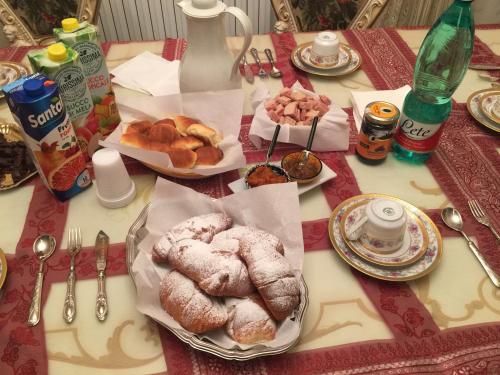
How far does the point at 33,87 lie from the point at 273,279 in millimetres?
492

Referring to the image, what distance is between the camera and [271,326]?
22.9 inches

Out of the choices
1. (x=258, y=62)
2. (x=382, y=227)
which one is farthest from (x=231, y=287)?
(x=258, y=62)

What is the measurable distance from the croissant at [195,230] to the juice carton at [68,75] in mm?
332

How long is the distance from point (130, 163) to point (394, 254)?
57 centimetres

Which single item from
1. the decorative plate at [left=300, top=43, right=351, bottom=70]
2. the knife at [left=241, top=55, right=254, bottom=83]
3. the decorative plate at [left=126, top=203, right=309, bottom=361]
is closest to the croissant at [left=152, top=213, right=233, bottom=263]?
the decorative plate at [left=126, top=203, right=309, bottom=361]

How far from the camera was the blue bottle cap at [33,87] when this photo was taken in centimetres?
67

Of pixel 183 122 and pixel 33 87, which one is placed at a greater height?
pixel 33 87

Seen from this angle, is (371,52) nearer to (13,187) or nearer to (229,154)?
(229,154)

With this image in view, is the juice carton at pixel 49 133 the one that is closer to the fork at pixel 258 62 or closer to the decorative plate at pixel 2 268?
the decorative plate at pixel 2 268

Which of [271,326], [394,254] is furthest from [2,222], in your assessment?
[394,254]

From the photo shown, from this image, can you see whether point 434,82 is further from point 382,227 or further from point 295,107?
point 382,227

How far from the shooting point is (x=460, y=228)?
77 centimetres

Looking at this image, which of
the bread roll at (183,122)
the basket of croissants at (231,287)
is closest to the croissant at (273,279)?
the basket of croissants at (231,287)

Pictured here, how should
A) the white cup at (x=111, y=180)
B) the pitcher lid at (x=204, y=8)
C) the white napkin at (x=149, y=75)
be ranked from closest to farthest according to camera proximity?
the white cup at (x=111, y=180), the pitcher lid at (x=204, y=8), the white napkin at (x=149, y=75)
